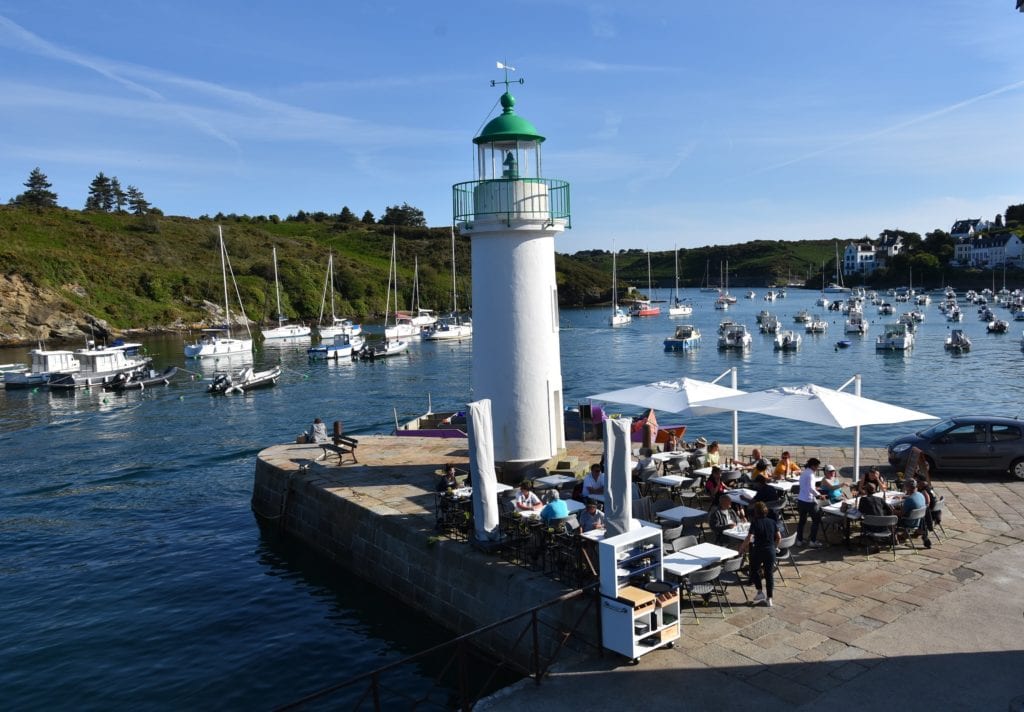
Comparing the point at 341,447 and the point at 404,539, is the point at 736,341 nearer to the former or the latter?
the point at 341,447

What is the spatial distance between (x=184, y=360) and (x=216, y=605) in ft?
189

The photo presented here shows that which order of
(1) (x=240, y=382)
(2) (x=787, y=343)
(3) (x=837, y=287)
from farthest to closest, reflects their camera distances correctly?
(3) (x=837, y=287)
(2) (x=787, y=343)
(1) (x=240, y=382)

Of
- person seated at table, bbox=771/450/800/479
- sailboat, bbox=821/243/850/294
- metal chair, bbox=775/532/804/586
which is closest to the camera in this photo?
metal chair, bbox=775/532/804/586

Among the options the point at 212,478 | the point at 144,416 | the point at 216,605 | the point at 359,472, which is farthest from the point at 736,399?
the point at 144,416

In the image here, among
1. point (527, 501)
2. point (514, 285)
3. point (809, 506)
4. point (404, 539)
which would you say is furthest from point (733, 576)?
point (514, 285)

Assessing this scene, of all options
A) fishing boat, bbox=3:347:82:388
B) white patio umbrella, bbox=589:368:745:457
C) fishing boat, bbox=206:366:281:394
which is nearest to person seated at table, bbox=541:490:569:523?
white patio umbrella, bbox=589:368:745:457

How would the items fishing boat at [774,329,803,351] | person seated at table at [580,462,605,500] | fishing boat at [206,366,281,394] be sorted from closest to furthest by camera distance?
person seated at table at [580,462,605,500] → fishing boat at [206,366,281,394] → fishing boat at [774,329,803,351]

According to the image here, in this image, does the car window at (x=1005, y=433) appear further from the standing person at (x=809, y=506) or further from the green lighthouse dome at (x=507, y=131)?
the green lighthouse dome at (x=507, y=131)

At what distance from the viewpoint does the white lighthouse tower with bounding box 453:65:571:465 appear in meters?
16.5

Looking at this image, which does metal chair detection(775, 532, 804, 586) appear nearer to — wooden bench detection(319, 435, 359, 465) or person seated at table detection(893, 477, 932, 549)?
person seated at table detection(893, 477, 932, 549)

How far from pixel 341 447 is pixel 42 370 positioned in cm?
4533

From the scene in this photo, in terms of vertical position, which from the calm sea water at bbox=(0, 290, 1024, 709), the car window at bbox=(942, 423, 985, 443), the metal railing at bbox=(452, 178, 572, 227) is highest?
the metal railing at bbox=(452, 178, 572, 227)

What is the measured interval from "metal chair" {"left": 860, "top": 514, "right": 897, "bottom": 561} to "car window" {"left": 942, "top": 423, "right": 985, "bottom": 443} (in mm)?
5290

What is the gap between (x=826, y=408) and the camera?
13602mm
